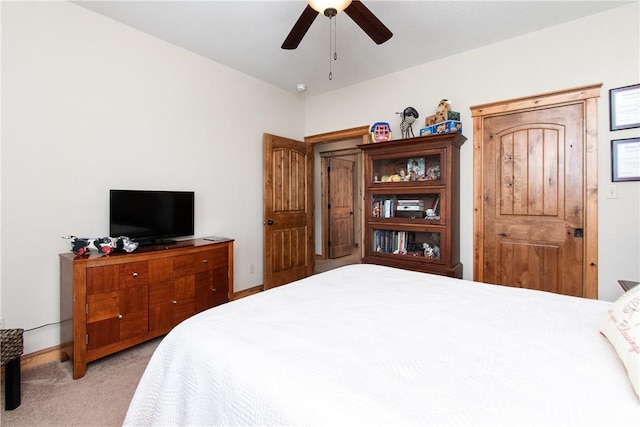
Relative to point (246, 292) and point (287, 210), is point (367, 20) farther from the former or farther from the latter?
point (246, 292)

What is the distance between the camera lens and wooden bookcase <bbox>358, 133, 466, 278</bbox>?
2891 mm

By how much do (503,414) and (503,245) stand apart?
2.65m

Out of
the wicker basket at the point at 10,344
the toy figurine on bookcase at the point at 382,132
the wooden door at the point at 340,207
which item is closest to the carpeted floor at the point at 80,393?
the wicker basket at the point at 10,344

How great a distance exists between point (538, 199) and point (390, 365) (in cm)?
263

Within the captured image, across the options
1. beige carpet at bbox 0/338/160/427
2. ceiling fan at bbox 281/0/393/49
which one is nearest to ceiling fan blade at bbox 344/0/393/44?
ceiling fan at bbox 281/0/393/49

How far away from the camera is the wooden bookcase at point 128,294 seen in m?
2.05

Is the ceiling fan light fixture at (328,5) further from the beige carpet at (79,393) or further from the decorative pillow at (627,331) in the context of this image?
the beige carpet at (79,393)

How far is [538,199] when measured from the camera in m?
2.76

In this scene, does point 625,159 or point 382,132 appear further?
point 382,132

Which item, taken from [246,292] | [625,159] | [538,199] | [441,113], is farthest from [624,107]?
[246,292]

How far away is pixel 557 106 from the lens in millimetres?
Result: 2660

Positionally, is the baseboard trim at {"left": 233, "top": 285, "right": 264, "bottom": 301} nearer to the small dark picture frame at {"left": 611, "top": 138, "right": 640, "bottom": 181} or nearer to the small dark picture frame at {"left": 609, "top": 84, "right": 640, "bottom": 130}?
the small dark picture frame at {"left": 611, "top": 138, "right": 640, "bottom": 181}

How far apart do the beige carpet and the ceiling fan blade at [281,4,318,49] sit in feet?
8.01

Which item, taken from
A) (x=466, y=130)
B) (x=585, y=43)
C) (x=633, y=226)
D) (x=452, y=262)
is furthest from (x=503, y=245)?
(x=585, y=43)
